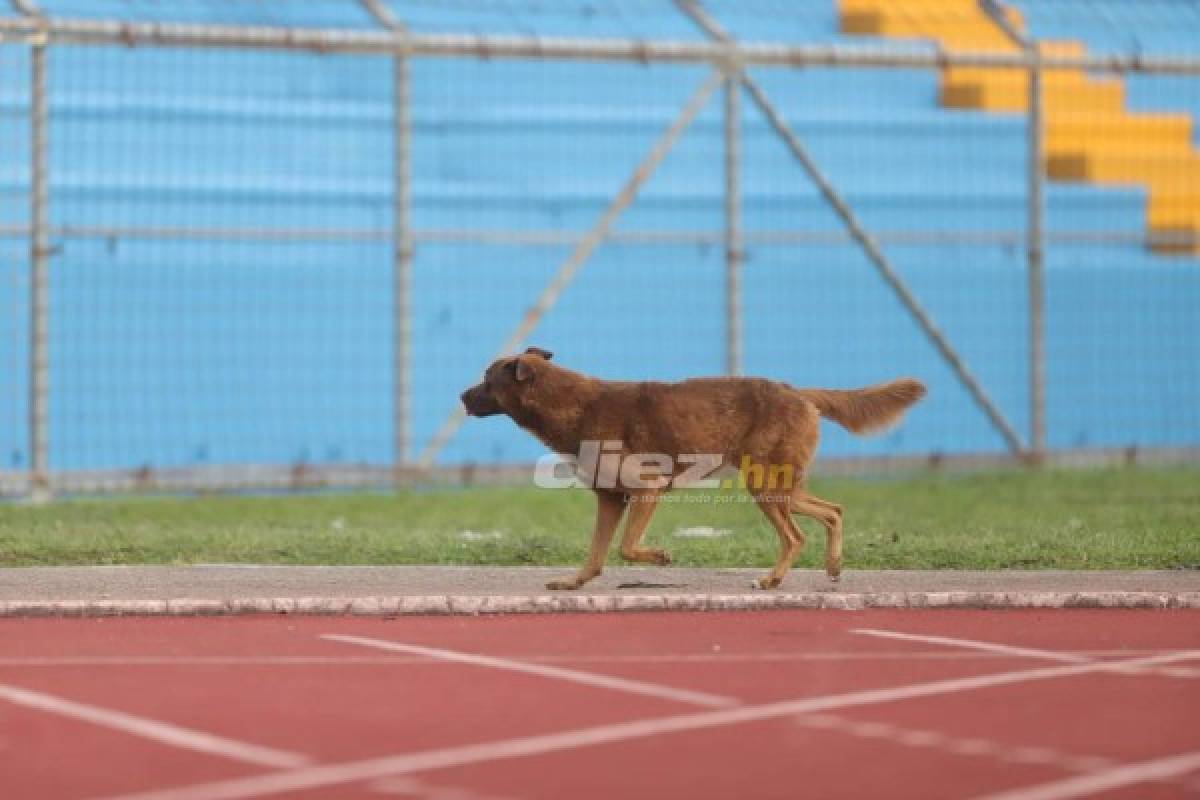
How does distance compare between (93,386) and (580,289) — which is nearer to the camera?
(93,386)

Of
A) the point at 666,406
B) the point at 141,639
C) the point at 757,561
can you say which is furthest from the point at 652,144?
the point at 141,639

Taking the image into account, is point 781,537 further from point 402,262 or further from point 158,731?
point 402,262

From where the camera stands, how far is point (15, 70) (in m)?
21.9

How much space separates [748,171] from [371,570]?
32.7ft

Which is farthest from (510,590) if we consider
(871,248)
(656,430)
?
(871,248)

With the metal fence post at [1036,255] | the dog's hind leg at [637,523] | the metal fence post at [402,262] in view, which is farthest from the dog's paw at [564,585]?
the metal fence post at [1036,255]

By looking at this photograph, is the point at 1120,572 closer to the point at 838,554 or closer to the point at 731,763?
the point at 838,554

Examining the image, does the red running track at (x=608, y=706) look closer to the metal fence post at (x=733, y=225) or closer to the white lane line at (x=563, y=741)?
the white lane line at (x=563, y=741)

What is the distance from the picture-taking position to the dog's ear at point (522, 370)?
575 inches

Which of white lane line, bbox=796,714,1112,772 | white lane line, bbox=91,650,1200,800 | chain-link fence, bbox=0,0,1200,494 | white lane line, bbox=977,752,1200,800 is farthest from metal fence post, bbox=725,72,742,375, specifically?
white lane line, bbox=977,752,1200,800

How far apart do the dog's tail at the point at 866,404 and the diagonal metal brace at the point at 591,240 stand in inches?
324

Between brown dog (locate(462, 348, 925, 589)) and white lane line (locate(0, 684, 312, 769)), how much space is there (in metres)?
4.52

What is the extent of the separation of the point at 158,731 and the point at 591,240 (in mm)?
14772

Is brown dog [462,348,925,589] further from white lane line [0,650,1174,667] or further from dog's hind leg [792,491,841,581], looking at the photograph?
white lane line [0,650,1174,667]
